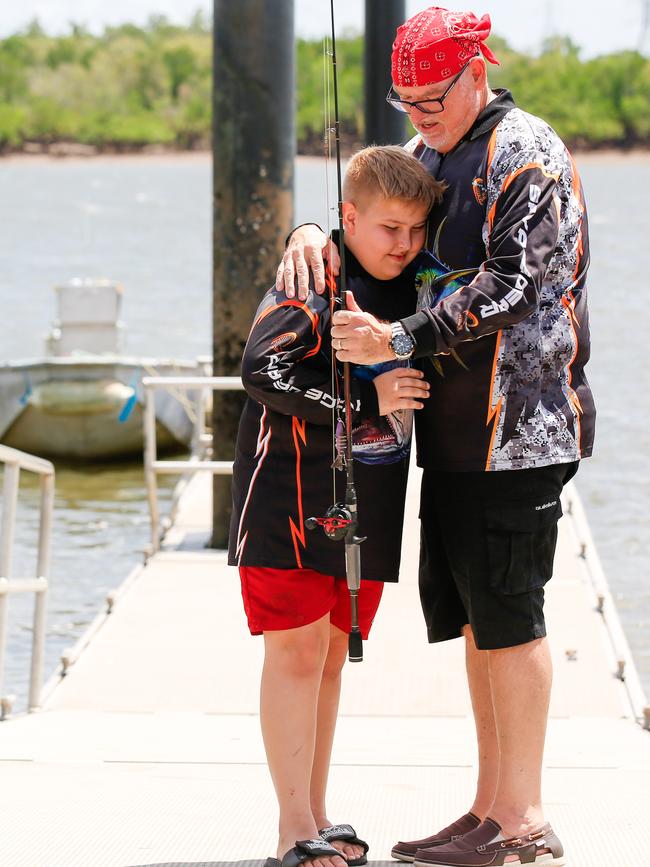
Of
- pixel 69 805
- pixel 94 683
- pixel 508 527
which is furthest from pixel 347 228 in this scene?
pixel 94 683

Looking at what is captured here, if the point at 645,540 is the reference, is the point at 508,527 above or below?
above

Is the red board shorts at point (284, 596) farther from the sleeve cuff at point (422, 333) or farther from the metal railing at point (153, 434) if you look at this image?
the metal railing at point (153, 434)

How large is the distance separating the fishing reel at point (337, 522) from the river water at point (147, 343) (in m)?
2.25

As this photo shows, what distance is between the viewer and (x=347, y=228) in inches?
139

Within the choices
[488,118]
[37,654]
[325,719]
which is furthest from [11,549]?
[488,118]

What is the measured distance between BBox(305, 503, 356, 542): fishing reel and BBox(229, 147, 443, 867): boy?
0.19 ft

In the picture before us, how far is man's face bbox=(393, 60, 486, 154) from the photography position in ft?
11.3

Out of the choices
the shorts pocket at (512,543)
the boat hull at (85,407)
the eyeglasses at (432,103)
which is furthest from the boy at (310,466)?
the boat hull at (85,407)

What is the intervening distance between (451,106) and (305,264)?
0.47 metres

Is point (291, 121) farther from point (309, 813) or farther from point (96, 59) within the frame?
point (96, 59)

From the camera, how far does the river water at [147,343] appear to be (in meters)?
10.8

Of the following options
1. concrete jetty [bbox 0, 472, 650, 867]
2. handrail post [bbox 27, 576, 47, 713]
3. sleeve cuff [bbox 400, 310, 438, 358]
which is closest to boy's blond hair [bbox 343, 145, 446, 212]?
sleeve cuff [bbox 400, 310, 438, 358]

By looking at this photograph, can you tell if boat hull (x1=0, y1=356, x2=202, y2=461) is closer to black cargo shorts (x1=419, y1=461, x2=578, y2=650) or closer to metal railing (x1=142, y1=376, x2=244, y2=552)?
metal railing (x1=142, y1=376, x2=244, y2=552)

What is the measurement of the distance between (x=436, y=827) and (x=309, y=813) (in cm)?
46
